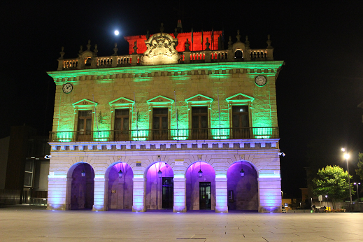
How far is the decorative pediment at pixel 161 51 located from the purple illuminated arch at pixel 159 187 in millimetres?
8055

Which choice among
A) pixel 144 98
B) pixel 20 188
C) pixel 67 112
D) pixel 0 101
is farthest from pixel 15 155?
pixel 144 98

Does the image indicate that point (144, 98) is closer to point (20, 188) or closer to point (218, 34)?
point (218, 34)

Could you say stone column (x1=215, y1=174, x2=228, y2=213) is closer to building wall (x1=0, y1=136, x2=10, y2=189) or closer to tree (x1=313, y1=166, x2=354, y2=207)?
tree (x1=313, y1=166, x2=354, y2=207)

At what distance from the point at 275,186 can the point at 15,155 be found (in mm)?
26431

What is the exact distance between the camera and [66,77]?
27.1 metres

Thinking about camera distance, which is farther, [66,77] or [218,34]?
[218,34]

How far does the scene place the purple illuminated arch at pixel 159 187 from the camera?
26.8m

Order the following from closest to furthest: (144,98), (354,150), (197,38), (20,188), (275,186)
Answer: (275,186), (144,98), (197,38), (20,188), (354,150)

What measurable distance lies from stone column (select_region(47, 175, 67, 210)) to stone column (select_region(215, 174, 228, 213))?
11.3m

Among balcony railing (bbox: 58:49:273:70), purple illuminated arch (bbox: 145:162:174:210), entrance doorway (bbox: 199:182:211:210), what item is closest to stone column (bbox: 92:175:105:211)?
purple illuminated arch (bbox: 145:162:174:210)

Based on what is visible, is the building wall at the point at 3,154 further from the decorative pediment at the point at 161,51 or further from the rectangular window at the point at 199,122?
Answer: the rectangular window at the point at 199,122

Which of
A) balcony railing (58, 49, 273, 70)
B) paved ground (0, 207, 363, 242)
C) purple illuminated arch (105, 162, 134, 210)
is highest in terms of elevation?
balcony railing (58, 49, 273, 70)

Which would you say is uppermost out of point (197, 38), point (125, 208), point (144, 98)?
point (197, 38)

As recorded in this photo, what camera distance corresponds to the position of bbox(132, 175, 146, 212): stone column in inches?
947
